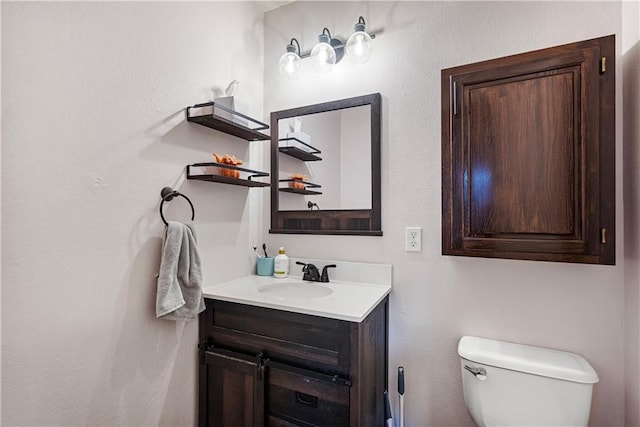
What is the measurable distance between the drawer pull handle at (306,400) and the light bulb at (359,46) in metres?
1.59

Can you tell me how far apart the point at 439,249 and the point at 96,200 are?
57.0 inches

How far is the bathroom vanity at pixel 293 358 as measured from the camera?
1.12 meters

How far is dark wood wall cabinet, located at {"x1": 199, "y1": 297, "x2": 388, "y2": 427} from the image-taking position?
3.67 feet

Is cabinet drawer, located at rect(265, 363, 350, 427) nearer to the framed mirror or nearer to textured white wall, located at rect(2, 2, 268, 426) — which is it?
textured white wall, located at rect(2, 2, 268, 426)

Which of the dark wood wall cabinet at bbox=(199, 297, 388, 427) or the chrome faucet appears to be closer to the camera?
the dark wood wall cabinet at bbox=(199, 297, 388, 427)

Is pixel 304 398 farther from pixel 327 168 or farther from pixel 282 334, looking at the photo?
pixel 327 168

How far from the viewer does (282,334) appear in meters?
1.24

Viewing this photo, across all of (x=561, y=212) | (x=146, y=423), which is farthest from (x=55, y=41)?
(x=561, y=212)

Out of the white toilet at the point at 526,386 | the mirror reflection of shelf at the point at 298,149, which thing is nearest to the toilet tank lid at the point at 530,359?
the white toilet at the point at 526,386

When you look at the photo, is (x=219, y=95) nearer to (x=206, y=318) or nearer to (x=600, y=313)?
(x=206, y=318)

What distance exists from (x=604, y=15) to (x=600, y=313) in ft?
3.94

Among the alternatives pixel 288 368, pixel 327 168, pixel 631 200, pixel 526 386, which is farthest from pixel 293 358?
pixel 631 200

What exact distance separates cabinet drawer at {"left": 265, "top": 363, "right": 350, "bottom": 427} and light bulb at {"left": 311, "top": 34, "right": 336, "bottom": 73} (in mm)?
1509

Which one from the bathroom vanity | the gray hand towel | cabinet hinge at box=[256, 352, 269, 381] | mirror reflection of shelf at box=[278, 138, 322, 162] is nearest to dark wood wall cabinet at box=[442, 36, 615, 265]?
the bathroom vanity
